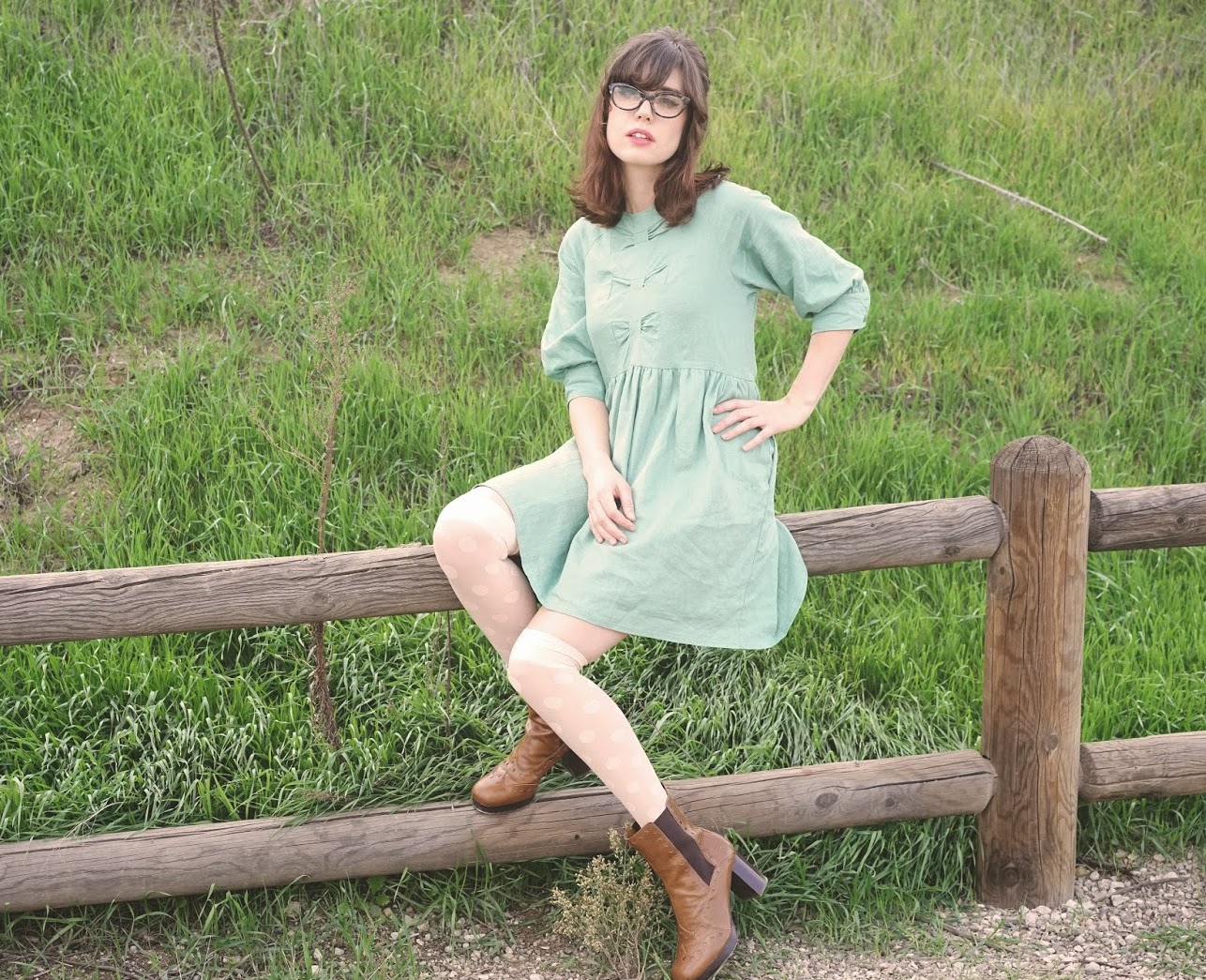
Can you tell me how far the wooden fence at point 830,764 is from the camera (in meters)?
2.48

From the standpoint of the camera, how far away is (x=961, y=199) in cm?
522

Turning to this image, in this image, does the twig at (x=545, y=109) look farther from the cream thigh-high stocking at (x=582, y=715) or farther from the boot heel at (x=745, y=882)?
the boot heel at (x=745, y=882)

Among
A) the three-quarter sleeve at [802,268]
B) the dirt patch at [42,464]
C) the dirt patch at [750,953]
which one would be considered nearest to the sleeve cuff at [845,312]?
the three-quarter sleeve at [802,268]

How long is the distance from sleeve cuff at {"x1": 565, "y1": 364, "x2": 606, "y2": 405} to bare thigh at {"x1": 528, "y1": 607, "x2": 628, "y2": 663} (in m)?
0.50

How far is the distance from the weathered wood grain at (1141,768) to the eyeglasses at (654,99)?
1817 mm

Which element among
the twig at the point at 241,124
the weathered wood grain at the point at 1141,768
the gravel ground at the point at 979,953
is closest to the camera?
the gravel ground at the point at 979,953

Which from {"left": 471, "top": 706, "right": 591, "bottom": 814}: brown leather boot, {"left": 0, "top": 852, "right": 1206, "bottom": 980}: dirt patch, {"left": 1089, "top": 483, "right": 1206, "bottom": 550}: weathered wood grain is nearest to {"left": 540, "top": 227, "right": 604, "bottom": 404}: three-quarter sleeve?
{"left": 471, "top": 706, "right": 591, "bottom": 814}: brown leather boot

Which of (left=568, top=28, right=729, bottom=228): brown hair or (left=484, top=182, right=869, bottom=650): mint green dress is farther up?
(left=568, top=28, right=729, bottom=228): brown hair

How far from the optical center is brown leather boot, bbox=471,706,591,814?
8.50 ft

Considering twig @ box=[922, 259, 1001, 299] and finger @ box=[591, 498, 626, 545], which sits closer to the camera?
finger @ box=[591, 498, 626, 545]

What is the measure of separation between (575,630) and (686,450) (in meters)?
0.43

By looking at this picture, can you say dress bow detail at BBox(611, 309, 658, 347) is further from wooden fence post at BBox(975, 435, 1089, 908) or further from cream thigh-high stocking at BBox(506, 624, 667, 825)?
wooden fence post at BBox(975, 435, 1089, 908)

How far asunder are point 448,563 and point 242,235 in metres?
2.83

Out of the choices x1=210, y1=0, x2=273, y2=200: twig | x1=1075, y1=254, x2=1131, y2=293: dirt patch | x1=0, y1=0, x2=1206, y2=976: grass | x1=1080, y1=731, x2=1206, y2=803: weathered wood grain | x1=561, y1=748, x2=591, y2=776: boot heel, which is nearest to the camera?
x1=561, y1=748, x2=591, y2=776: boot heel
